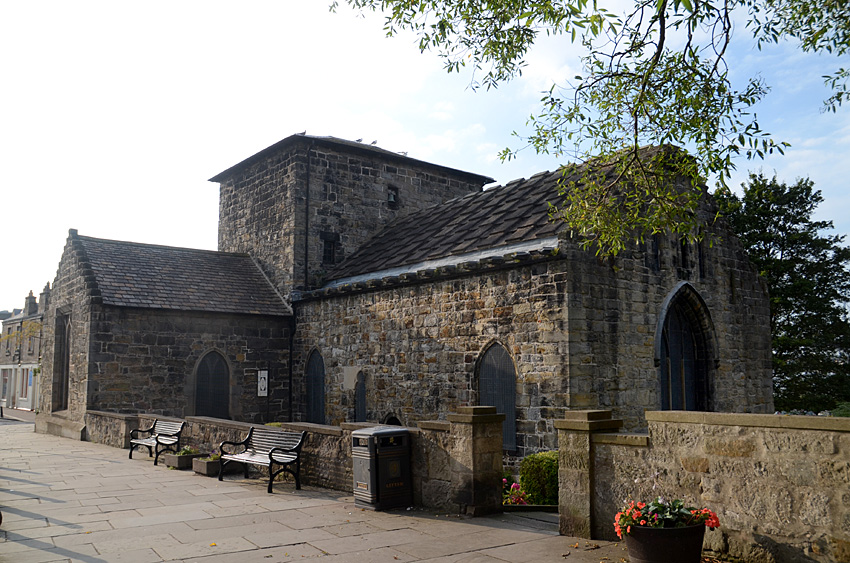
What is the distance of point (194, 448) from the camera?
14.5 meters

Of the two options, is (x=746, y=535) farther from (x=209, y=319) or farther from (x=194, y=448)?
(x=209, y=319)

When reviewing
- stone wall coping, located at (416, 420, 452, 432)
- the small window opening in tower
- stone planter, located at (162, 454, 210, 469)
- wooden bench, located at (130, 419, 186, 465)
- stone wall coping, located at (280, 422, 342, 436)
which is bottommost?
stone planter, located at (162, 454, 210, 469)

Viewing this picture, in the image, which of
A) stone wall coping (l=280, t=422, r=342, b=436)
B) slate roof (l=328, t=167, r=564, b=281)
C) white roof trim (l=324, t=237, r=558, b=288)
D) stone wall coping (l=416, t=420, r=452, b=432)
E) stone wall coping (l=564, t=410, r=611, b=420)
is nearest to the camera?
stone wall coping (l=564, t=410, r=611, b=420)

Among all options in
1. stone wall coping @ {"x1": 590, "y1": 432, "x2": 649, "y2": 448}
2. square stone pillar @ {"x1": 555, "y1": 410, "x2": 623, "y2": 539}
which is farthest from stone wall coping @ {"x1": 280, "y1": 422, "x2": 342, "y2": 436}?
stone wall coping @ {"x1": 590, "y1": 432, "x2": 649, "y2": 448}

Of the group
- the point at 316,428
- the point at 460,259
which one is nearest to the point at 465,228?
the point at 460,259

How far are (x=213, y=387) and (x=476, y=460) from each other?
1380cm

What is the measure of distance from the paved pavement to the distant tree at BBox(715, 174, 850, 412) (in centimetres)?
2575

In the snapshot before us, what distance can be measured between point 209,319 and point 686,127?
50.8 feet

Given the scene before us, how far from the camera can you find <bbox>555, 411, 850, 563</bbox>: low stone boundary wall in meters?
5.82

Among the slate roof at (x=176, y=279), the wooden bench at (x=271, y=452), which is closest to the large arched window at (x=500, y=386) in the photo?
the wooden bench at (x=271, y=452)

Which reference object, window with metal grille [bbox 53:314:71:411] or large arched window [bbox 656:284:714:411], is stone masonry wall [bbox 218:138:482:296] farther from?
large arched window [bbox 656:284:714:411]

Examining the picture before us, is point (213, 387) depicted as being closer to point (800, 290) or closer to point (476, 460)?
point (476, 460)

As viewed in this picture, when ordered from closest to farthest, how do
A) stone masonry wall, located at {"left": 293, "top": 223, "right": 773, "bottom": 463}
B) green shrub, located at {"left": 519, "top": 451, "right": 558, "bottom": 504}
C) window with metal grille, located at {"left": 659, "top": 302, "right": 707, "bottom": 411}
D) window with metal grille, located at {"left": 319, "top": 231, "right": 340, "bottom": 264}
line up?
green shrub, located at {"left": 519, "top": 451, "right": 558, "bottom": 504} → stone masonry wall, located at {"left": 293, "top": 223, "right": 773, "bottom": 463} → window with metal grille, located at {"left": 659, "top": 302, "right": 707, "bottom": 411} → window with metal grille, located at {"left": 319, "top": 231, "right": 340, "bottom": 264}

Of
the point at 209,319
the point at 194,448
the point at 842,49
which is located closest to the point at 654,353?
the point at 842,49
